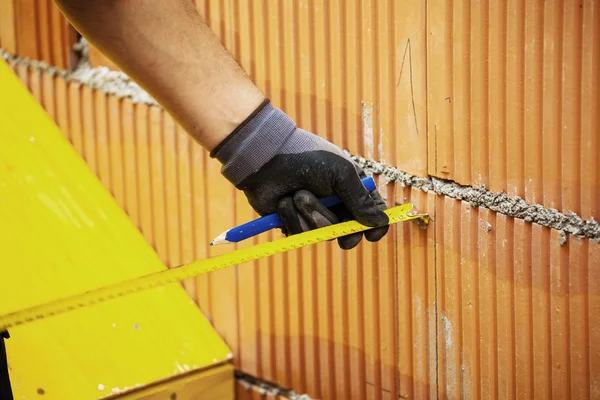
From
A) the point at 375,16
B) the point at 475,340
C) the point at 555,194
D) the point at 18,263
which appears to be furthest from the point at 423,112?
the point at 18,263

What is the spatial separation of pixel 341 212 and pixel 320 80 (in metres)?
0.49

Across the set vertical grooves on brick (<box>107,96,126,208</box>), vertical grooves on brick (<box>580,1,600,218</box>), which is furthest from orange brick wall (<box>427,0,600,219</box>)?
vertical grooves on brick (<box>107,96,126,208</box>)

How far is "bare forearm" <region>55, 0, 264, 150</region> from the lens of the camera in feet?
6.03

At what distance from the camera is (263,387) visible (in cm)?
271

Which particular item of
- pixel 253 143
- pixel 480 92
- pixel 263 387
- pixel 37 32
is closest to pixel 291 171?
pixel 253 143

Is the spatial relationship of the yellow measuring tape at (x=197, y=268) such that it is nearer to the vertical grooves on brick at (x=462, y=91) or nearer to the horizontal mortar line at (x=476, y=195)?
the horizontal mortar line at (x=476, y=195)

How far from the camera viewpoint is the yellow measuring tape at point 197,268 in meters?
1.98

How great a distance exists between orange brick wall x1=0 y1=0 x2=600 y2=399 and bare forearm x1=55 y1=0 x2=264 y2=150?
1.41ft

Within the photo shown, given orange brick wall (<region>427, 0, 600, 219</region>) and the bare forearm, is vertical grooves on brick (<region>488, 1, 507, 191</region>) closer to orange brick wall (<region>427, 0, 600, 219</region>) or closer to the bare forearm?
orange brick wall (<region>427, 0, 600, 219</region>)

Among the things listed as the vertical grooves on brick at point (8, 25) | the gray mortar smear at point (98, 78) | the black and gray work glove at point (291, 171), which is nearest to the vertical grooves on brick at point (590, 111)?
the black and gray work glove at point (291, 171)

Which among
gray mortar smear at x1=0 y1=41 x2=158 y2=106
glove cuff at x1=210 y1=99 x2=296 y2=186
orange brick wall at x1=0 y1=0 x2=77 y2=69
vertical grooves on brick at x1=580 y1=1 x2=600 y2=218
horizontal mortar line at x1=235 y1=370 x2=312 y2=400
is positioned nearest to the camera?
vertical grooves on brick at x1=580 y1=1 x2=600 y2=218

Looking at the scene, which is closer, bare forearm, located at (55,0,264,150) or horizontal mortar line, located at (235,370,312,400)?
bare forearm, located at (55,0,264,150)

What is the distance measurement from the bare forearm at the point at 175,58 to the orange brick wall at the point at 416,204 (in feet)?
1.41

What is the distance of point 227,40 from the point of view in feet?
8.52
